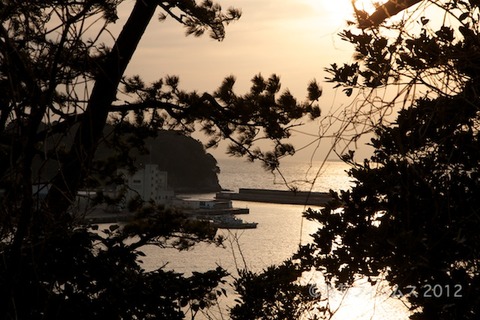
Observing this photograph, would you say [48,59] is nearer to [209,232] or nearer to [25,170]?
[25,170]

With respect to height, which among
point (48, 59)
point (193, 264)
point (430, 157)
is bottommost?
point (193, 264)

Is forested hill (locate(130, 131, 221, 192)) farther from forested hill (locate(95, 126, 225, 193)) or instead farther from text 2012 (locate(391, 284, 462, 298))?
text 2012 (locate(391, 284, 462, 298))

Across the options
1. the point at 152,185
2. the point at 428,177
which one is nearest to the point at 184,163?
the point at 152,185

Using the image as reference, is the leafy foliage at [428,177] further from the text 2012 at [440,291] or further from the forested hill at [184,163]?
the forested hill at [184,163]

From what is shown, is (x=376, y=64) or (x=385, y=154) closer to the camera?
(x=376, y=64)

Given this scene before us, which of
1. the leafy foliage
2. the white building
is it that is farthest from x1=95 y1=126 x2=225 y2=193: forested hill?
the leafy foliage

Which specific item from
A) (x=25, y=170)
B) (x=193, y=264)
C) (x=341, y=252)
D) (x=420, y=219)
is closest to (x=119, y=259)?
(x=341, y=252)

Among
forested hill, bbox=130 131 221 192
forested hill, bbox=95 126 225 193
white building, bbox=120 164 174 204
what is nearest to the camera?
white building, bbox=120 164 174 204

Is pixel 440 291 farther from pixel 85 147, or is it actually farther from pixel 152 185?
pixel 152 185

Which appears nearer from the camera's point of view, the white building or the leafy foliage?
the leafy foliage

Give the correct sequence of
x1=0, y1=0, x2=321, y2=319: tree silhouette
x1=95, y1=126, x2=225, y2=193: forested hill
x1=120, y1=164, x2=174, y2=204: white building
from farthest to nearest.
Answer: x1=95, y1=126, x2=225, y2=193: forested hill → x1=120, y1=164, x2=174, y2=204: white building → x1=0, y1=0, x2=321, y2=319: tree silhouette

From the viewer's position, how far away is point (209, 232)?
582 centimetres

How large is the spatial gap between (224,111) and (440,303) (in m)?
4.02

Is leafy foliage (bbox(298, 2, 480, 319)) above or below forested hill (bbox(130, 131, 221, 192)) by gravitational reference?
below
